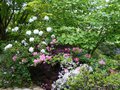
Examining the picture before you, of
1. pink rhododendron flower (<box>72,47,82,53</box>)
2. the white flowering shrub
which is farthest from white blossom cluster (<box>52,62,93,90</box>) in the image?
pink rhododendron flower (<box>72,47,82,53</box>)

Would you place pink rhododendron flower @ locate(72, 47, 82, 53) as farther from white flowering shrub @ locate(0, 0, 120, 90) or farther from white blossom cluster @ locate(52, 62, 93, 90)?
white blossom cluster @ locate(52, 62, 93, 90)

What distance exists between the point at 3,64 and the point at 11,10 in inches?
73.9

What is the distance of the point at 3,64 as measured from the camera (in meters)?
6.18

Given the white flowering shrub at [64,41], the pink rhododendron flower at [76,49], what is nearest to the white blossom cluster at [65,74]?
the white flowering shrub at [64,41]

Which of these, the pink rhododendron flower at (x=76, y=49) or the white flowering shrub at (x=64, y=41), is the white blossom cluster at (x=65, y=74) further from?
the pink rhododendron flower at (x=76, y=49)

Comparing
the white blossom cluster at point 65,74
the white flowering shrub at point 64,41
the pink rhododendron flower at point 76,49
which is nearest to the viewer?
the white blossom cluster at point 65,74

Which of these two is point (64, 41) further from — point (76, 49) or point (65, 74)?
point (65, 74)

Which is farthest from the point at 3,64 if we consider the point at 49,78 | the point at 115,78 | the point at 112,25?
the point at 115,78

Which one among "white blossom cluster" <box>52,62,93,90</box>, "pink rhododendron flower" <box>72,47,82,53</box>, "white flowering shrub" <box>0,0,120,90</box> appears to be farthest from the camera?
"pink rhododendron flower" <box>72,47,82,53</box>

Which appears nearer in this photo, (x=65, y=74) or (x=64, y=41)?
(x=65, y=74)

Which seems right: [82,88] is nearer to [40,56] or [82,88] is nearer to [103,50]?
[40,56]

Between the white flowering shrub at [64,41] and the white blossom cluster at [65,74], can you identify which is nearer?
the white blossom cluster at [65,74]

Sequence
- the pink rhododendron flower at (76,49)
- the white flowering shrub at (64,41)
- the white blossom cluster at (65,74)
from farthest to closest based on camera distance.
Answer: the pink rhododendron flower at (76,49)
the white flowering shrub at (64,41)
the white blossom cluster at (65,74)

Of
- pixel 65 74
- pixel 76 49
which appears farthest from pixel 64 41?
pixel 65 74
